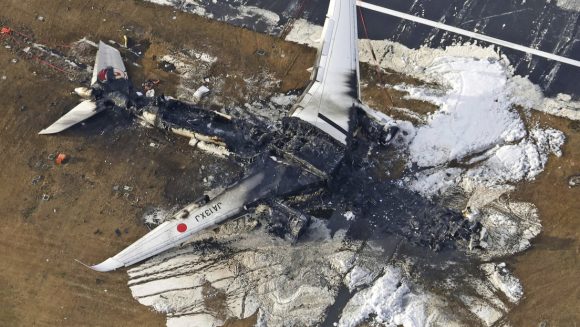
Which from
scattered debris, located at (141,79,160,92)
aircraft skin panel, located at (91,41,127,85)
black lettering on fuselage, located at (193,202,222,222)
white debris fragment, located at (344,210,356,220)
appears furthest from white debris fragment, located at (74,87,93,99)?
white debris fragment, located at (344,210,356,220)

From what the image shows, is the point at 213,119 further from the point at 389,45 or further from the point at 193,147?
the point at 389,45

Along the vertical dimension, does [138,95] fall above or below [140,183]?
above

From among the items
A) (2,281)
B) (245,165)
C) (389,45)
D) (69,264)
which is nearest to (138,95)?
(245,165)

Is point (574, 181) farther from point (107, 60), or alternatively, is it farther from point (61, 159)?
point (61, 159)

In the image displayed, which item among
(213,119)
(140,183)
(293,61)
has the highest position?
(293,61)

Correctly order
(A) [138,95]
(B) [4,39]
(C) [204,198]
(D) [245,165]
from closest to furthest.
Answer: (C) [204,198] < (D) [245,165] < (A) [138,95] < (B) [4,39]

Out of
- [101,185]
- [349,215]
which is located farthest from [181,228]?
[349,215]
